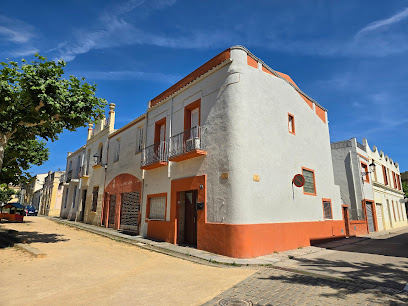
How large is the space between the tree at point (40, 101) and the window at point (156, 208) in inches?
182

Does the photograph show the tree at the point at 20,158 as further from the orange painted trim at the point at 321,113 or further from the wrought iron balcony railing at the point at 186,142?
the orange painted trim at the point at 321,113

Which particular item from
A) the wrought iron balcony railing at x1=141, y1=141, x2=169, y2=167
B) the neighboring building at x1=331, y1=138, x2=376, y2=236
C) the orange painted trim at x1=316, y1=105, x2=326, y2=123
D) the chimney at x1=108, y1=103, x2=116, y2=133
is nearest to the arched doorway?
the wrought iron balcony railing at x1=141, y1=141, x2=169, y2=167

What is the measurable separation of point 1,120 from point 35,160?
12010mm

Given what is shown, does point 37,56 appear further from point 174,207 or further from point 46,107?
point 174,207

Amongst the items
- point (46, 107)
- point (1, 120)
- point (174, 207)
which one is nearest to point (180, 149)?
point (174, 207)

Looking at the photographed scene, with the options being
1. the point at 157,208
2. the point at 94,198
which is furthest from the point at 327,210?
the point at 94,198

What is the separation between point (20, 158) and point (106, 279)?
16715 mm

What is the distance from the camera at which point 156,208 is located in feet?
41.0

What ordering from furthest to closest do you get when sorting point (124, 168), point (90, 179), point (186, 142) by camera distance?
point (90, 179), point (124, 168), point (186, 142)

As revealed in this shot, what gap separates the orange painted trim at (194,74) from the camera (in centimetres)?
1028

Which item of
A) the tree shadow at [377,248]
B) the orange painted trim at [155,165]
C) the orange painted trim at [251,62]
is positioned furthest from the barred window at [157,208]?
the tree shadow at [377,248]

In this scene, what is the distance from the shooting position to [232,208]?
28.2ft

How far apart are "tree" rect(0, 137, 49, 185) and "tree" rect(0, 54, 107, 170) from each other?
5.27 meters

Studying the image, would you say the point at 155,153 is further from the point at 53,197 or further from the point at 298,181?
the point at 53,197
